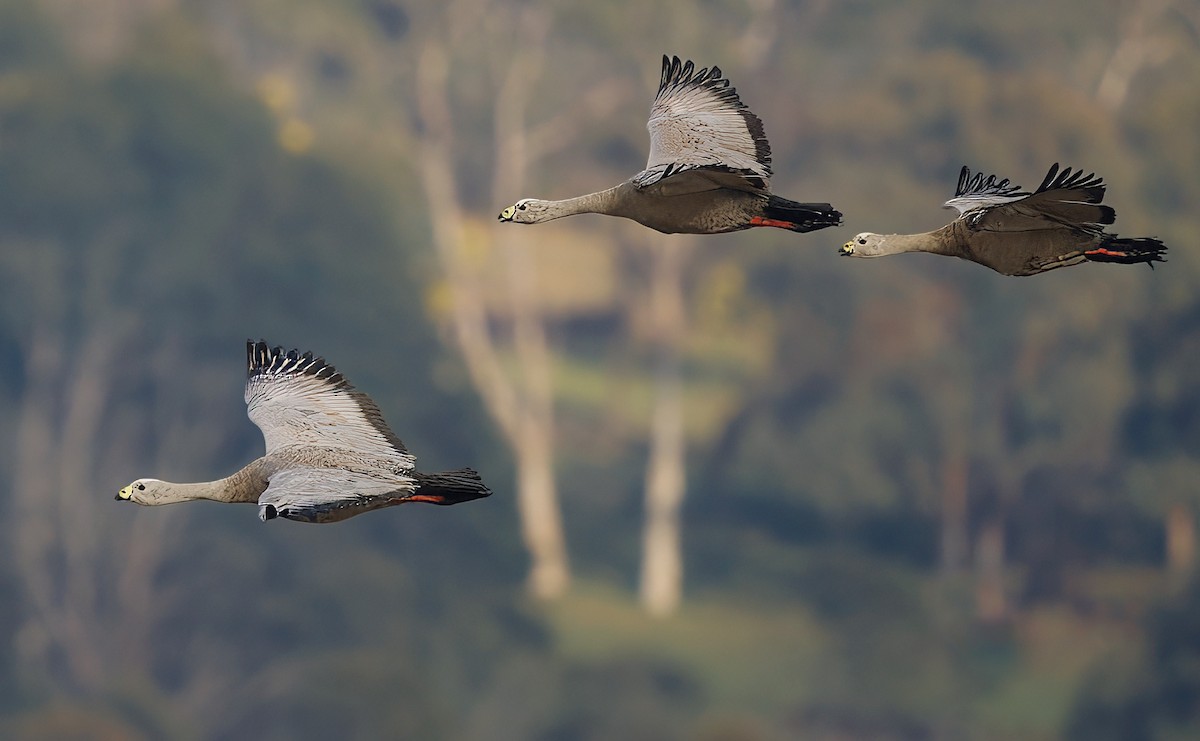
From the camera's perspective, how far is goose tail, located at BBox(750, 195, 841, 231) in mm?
26453

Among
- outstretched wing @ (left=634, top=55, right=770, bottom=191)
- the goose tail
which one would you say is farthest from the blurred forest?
the goose tail

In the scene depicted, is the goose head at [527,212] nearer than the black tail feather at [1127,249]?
No

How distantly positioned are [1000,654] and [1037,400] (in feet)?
38.7

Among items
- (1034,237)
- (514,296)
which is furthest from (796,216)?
(514,296)

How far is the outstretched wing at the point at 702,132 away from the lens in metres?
26.5

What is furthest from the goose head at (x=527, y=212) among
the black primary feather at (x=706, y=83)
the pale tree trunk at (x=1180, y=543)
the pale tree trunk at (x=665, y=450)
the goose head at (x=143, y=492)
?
the pale tree trunk at (x=1180, y=543)

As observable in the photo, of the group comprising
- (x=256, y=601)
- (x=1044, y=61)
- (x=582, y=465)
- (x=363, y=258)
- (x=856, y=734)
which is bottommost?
(x=856, y=734)

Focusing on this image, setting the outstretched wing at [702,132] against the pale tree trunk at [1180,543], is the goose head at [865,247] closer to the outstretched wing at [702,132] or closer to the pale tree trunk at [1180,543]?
the outstretched wing at [702,132]

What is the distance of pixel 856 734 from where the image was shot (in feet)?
301

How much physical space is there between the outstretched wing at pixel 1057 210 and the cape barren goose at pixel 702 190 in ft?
6.30

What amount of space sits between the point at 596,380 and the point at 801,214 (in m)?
76.6

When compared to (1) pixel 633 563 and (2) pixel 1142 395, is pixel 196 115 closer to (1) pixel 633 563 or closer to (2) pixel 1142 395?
(1) pixel 633 563

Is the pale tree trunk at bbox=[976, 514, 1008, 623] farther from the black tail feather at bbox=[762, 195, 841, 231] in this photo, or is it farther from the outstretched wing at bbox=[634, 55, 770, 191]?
the black tail feather at bbox=[762, 195, 841, 231]

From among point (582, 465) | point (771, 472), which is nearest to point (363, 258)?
point (582, 465)
